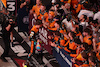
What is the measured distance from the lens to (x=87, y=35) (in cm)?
514

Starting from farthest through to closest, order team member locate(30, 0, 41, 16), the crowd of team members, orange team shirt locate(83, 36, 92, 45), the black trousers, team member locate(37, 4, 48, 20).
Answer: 1. team member locate(30, 0, 41, 16)
2. team member locate(37, 4, 48, 20)
3. the black trousers
4. orange team shirt locate(83, 36, 92, 45)
5. the crowd of team members

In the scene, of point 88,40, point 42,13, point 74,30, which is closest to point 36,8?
point 42,13

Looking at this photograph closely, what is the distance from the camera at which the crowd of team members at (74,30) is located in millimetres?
4812

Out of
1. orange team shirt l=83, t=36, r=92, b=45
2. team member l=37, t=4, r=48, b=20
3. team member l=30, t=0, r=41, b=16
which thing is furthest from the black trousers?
orange team shirt l=83, t=36, r=92, b=45

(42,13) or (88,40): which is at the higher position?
(42,13)

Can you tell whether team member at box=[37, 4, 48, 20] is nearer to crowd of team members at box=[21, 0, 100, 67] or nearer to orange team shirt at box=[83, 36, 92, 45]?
crowd of team members at box=[21, 0, 100, 67]

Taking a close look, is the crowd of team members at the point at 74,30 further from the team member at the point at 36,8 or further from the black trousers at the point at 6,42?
the black trousers at the point at 6,42

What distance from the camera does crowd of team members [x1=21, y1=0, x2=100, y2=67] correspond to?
481 centimetres

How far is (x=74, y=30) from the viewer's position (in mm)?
5641

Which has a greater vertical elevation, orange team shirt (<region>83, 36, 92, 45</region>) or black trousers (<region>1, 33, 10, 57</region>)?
orange team shirt (<region>83, 36, 92, 45</region>)

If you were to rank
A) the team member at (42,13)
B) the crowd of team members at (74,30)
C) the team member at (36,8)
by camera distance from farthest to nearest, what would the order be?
the team member at (36,8) → the team member at (42,13) → the crowd of team members at (74,30)

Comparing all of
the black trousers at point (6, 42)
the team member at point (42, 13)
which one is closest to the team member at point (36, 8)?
the team member at point (42, 13)

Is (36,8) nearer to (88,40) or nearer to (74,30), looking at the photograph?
(74,30)

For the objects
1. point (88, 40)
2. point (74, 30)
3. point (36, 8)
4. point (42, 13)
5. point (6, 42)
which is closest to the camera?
point (88, 40)
